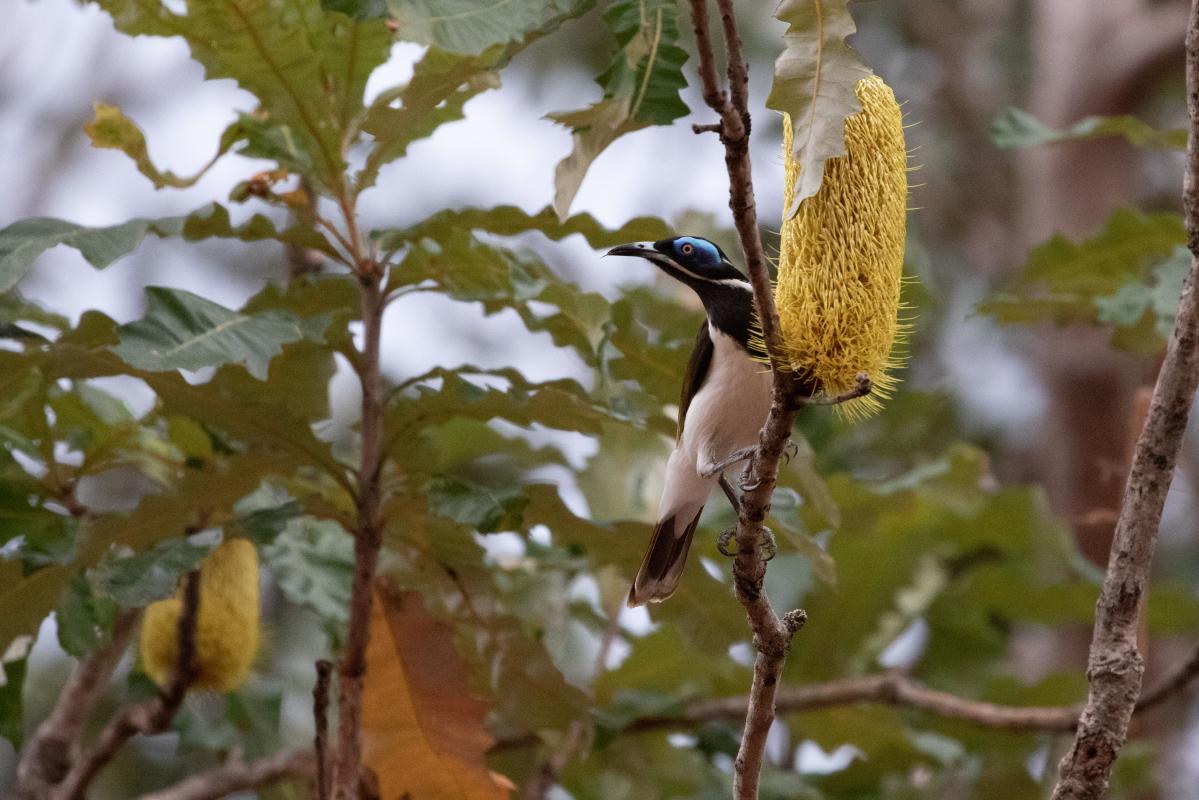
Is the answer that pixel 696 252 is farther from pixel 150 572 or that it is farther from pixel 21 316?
pixel 21 316

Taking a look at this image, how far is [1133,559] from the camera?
219cm

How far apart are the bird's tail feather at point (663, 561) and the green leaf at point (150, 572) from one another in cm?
98

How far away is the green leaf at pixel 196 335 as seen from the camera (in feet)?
8.40

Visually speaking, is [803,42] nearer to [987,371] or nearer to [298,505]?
[298,505]

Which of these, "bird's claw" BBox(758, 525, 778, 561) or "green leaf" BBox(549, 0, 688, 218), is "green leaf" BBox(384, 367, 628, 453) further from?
"green leaf" BBox(549, 0, 688, 218)

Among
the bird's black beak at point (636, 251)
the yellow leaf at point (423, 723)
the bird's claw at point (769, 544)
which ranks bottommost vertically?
the yellow leaf at point (423, 723)

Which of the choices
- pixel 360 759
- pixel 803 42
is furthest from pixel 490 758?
pixel 803 42

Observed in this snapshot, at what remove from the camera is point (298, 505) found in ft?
10.7

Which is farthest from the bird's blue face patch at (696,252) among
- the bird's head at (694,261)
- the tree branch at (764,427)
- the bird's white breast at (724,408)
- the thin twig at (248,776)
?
the thin twig at (248,776)

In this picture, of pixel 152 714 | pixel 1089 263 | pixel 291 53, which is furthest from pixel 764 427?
pixel 1089 263

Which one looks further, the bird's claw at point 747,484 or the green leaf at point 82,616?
the green leaf at point 82,616

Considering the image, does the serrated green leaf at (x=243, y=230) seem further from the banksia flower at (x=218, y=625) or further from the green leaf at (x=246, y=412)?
the banksia flower at (x=218, y=625)

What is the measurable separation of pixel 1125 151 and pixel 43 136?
6.34m

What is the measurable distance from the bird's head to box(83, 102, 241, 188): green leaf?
92 cm
